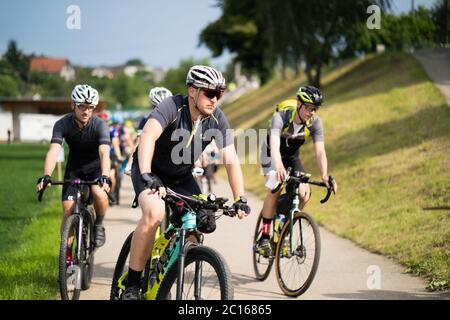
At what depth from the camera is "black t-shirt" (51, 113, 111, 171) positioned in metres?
8.08

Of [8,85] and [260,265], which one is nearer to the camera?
[260,265]

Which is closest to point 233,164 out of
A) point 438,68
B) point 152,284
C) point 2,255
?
point 152,284

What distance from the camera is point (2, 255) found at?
10.0 metres

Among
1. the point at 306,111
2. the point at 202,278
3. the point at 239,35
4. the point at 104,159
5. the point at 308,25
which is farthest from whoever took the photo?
the point at 239,35

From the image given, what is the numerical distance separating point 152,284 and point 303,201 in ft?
10.3

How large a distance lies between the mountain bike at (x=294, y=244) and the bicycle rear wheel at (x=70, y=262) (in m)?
2.22

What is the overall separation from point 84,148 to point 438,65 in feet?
85.1

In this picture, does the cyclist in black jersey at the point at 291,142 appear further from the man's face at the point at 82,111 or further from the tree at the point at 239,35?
the tree at the point at 239,35

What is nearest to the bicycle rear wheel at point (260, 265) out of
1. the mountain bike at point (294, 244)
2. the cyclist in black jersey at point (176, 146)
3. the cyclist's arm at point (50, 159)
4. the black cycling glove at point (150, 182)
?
the mountain bike at point (294, 244)

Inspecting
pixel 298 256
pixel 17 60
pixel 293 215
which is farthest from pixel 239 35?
pixel 298 256

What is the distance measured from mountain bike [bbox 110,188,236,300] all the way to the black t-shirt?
2.53m

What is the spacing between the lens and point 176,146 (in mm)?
6070

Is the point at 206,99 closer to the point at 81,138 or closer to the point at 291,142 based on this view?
the point at 81,138
